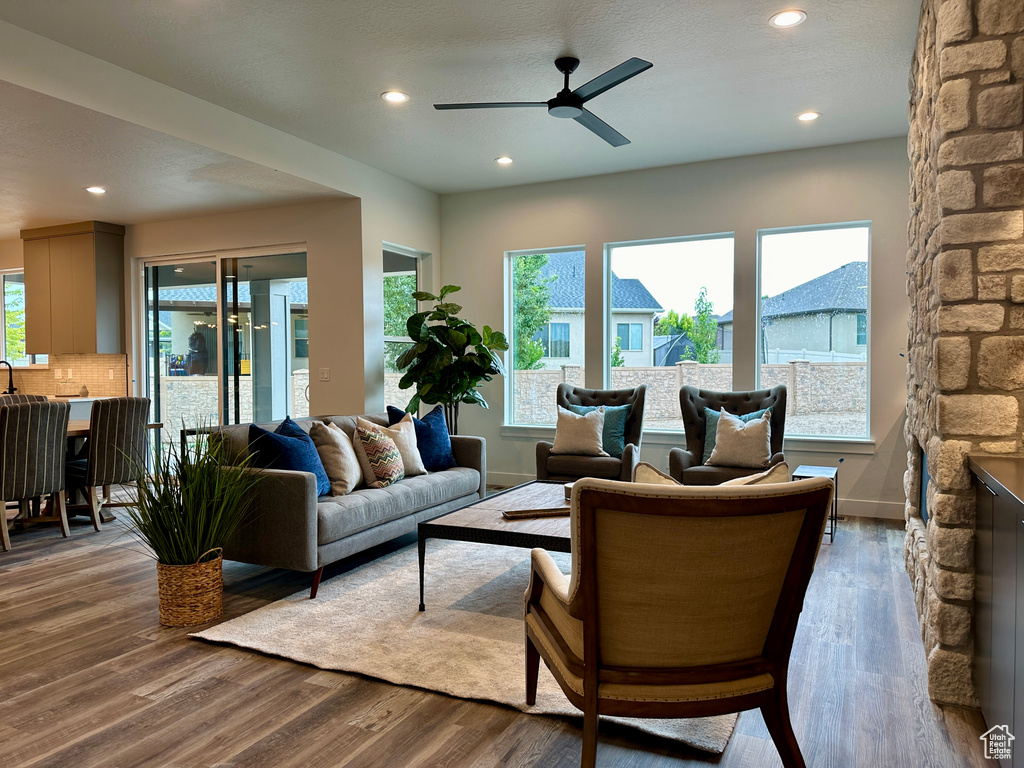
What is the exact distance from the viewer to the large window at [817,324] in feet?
18.3

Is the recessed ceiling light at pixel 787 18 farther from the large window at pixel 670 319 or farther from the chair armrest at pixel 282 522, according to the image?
the chair armrest at pixel 282 522

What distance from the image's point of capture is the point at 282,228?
6293 millimetres

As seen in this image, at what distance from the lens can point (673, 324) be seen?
625 centimetres

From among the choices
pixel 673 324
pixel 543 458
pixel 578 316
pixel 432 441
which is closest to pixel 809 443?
pixel 673 324

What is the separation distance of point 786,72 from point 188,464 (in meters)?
3.85

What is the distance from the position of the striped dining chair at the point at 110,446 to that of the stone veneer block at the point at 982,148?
4.90m

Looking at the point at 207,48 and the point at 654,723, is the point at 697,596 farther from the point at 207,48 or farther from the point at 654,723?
the point at 207,48

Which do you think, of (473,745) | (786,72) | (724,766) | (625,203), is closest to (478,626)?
(473,745)

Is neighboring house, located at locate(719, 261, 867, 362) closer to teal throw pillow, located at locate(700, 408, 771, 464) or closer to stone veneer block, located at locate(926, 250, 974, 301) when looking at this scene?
teal throw pillow, located at locate(700, 408, 771, 464)

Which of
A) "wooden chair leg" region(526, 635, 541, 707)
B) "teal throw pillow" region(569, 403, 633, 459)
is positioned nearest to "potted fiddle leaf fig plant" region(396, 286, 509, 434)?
"teal throw pillow" region(569, 403, 633, 459)

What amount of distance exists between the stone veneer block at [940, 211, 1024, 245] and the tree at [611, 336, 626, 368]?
401 cm

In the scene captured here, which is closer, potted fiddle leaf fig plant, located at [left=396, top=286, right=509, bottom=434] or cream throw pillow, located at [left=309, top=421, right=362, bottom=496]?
cream throw pillow, located at [left=309, top=421, right=362, bottom=496]

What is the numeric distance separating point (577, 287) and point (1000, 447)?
448 centimetres

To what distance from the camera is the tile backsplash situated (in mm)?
7230
